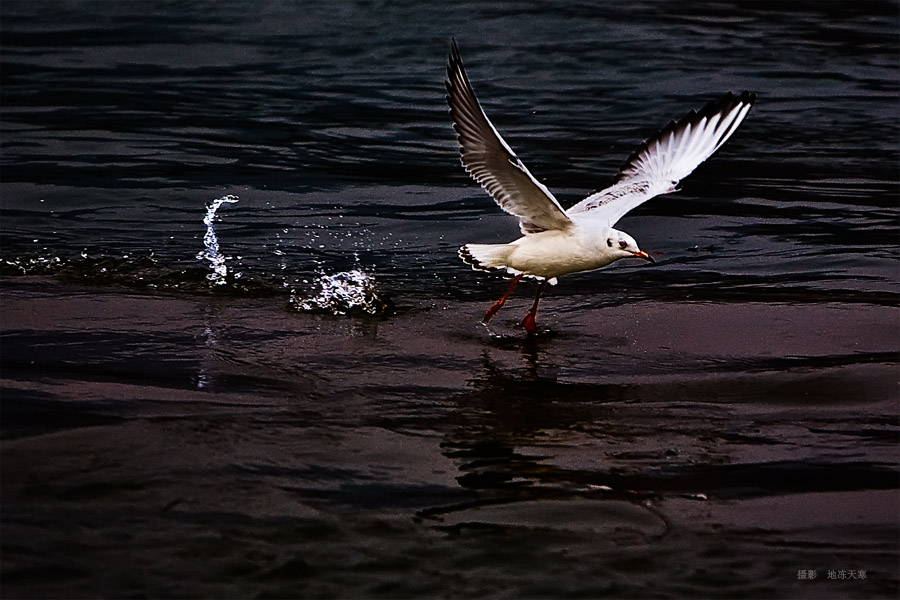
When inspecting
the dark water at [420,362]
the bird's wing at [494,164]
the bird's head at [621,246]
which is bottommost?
the dark water at [420,362]

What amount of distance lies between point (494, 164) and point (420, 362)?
1199 millimetres

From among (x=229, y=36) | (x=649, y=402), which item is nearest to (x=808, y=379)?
(x=649, y=402)

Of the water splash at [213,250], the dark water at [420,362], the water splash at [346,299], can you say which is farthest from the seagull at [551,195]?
the water splash at [213,250]

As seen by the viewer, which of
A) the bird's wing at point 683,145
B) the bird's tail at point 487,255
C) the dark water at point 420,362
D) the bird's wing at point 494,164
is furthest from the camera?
the bird's wing at point 683,145

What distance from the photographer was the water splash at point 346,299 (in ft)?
26.8

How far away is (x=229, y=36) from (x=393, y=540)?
46.7ft

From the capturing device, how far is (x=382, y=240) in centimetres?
1022

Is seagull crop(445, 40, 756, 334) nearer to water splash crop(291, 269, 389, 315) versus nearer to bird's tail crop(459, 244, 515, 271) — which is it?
bird's tail crop(459, 244, 515, 271)

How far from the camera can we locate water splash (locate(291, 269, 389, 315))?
8.18 metres

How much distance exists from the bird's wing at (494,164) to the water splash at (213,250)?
2.07m

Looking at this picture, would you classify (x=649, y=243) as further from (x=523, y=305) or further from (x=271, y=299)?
(x=271, y=299)

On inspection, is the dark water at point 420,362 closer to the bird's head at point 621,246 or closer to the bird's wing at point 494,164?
the bird's head at point 621,246

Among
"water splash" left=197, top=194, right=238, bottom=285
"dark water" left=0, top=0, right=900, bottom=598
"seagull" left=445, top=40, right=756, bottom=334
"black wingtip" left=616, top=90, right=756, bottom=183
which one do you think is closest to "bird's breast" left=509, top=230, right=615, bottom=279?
"seagull" left=445, top=40, right=756, bottom=334

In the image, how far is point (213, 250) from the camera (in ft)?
31.1
